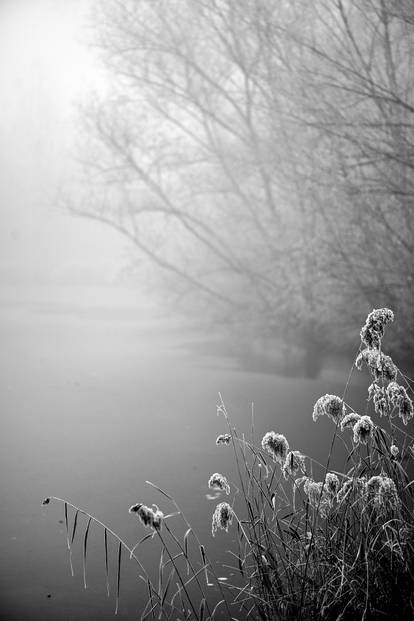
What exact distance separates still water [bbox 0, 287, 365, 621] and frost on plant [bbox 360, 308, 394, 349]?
1.08 m

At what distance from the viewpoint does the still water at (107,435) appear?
2102mm

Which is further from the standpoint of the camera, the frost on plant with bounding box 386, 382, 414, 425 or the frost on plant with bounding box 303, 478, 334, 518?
the frost on plant with bounding box 303, 478, 334, 518

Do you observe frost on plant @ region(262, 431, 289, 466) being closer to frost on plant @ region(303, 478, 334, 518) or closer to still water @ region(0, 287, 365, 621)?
frost on plant @ region(303, 478, 334, 518)

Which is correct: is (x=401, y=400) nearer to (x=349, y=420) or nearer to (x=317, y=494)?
(x=349, y=420)

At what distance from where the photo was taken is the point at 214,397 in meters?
4.67

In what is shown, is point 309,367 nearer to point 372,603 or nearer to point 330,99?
point 330,99

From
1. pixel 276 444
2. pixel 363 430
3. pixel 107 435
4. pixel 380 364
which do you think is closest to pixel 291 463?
pixel 276 444

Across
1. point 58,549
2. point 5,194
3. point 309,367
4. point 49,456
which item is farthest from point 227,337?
point 5,194

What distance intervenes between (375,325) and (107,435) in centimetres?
250

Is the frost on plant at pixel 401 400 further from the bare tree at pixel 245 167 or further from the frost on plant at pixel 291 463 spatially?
the bare tree at pixel 245 167

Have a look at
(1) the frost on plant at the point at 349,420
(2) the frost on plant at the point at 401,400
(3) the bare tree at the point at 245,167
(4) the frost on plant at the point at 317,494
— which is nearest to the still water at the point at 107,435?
(4) the frost on plant at the point at 317,494

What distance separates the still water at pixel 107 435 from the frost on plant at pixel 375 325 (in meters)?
1.08

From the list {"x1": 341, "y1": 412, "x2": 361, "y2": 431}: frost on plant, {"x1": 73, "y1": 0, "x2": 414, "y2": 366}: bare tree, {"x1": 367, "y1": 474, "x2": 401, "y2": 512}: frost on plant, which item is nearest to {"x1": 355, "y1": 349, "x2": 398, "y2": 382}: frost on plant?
{"x1": 341, "y1": 412, "x2": 361, "y2": 431}: frost on plant

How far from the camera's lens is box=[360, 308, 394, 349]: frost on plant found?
1.45 metres
